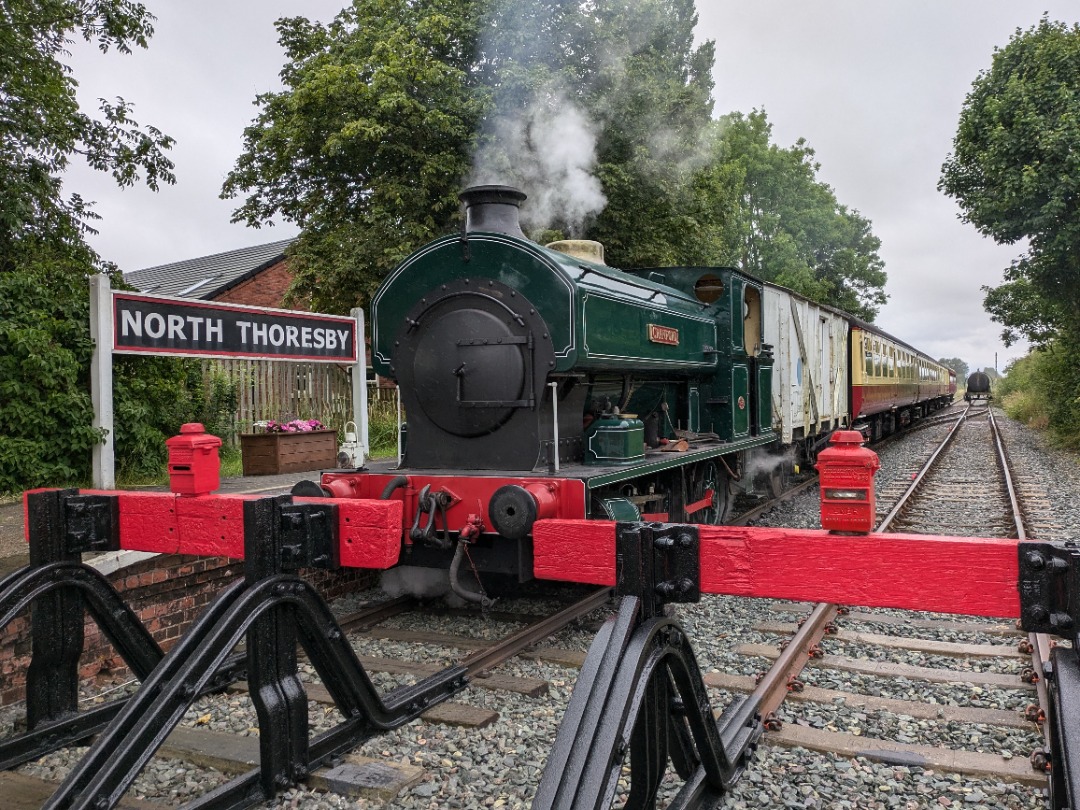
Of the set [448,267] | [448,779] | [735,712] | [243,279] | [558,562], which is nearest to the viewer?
[558,562]

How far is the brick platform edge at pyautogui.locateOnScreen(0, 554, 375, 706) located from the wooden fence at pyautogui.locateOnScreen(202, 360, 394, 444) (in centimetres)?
577

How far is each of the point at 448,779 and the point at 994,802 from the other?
81.5 inches

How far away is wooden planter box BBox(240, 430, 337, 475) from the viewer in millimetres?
9320

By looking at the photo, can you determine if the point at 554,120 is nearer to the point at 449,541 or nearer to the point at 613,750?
the point at 449,541

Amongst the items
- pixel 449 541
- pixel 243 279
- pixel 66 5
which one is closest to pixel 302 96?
pixel 66 5

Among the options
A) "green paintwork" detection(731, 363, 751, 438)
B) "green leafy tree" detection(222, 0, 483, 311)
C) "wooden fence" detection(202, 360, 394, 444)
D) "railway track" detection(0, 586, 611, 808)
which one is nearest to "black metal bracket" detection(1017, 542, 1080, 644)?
"railway track" detection(0, 586, 611, 808)

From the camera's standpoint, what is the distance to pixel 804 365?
1039 cm

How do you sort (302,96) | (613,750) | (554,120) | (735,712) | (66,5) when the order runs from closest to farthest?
(613,750) → (735,712) → (66,5) → (554,120) → (302,96)

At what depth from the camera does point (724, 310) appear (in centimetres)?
780

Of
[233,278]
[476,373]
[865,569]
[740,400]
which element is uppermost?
[233,278]

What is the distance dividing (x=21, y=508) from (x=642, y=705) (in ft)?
20.6

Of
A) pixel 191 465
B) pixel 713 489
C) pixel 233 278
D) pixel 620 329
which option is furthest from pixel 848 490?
pixel 233 278

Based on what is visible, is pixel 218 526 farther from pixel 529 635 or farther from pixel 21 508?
pixel 21 508

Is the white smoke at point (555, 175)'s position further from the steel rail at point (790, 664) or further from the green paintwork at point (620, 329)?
the steel rail at point (790, 664)
